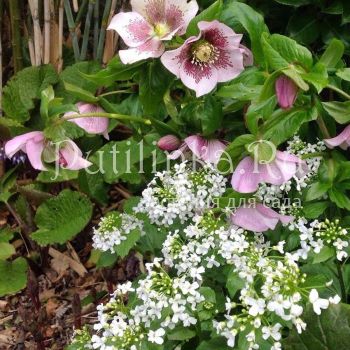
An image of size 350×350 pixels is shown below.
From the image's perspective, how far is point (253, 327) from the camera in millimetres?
988

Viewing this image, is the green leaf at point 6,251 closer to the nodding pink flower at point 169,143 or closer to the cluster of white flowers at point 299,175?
the nodding pink flower at point 169,143

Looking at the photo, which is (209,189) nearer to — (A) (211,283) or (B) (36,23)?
(A) (211,283)

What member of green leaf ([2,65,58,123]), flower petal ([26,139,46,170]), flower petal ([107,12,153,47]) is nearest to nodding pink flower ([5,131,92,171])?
flower petal ([26,139,46,170])

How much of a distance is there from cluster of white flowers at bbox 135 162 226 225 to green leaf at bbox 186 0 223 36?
0.25m

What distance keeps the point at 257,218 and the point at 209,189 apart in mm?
112

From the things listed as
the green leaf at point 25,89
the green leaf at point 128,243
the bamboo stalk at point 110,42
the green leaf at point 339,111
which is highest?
the green leaf at point 339,111

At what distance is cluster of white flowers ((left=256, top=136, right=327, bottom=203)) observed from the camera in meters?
1.20

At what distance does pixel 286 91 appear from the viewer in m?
1.02

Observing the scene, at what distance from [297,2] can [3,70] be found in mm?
1023

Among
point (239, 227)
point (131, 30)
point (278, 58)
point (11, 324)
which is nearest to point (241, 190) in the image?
point (239, 227)

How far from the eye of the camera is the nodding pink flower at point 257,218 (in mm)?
1160

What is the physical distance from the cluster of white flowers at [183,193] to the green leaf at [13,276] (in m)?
0.56

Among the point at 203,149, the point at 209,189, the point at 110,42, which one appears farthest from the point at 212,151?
the point at 110,42

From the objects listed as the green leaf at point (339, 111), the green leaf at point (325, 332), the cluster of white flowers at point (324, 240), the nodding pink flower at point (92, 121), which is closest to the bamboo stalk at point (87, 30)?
the nodding pink flower at point (92, 121)
